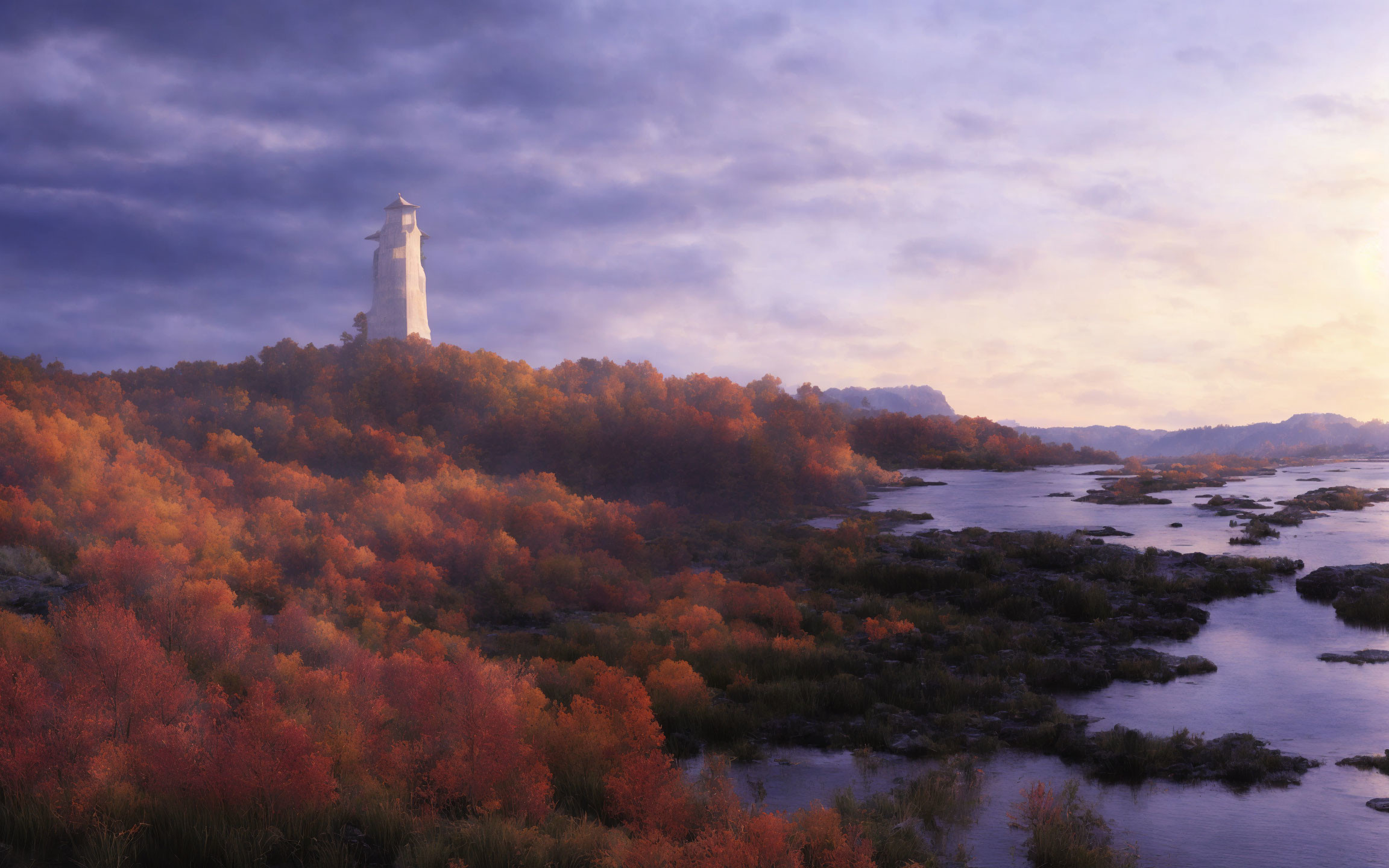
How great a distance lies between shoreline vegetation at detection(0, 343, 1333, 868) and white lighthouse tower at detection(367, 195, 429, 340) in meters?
27.4

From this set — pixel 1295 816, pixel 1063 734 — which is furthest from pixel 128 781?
pixel 1295 816

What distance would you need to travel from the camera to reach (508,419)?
47750mm

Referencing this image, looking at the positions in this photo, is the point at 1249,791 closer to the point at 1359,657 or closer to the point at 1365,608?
the point at 1359,657

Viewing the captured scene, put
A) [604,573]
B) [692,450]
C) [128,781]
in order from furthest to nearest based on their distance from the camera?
[692,450] → [604,573] → [128,781]

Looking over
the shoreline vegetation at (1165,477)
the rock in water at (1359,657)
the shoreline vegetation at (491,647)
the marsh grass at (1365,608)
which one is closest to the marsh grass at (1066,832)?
the shoreline vegetation at (491,647)

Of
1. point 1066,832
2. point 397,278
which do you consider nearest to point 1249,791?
point 1066,832

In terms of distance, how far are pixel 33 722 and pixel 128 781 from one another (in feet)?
5.31

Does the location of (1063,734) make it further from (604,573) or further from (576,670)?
(604,573)

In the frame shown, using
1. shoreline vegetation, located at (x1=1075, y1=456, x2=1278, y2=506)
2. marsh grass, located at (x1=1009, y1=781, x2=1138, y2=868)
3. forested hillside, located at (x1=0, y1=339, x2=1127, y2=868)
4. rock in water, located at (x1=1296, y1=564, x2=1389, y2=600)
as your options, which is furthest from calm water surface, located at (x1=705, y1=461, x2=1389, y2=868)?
shoreline vegetation, located at (x1=1075, y1=456, x2=1278, y2=506)

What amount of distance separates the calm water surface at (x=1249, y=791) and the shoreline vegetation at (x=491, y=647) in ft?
1.81

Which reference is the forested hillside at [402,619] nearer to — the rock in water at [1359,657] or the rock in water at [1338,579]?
the rock in water at [1359,657]

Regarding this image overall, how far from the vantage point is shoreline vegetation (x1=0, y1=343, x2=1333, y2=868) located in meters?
8.26

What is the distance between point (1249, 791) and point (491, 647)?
1520 cm

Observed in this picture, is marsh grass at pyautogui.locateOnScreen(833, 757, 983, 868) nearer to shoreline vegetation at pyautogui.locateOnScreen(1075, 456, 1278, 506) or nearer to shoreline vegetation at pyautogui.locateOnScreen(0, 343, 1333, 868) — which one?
shoreline vegetation at pyautogui.locateOnScreen(0, 343, 1333, 868)
